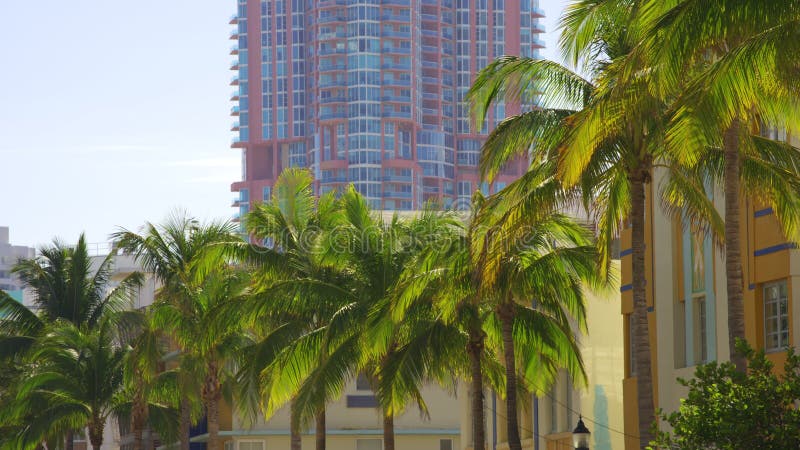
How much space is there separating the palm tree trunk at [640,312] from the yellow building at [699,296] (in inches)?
169

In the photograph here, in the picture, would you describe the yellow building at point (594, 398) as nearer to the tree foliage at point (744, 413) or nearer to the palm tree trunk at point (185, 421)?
the palm tree trunk at point (185, 421)

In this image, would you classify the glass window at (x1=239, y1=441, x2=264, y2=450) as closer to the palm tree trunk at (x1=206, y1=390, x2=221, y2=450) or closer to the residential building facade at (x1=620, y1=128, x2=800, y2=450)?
the palm tree trunk at (x1=206, y1=390, x2=221, y2=450)

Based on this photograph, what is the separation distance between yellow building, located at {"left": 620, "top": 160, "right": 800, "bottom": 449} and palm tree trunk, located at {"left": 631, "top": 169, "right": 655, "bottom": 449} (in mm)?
4294

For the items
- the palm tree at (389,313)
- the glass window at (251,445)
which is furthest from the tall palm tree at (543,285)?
the glass window at (251,445)

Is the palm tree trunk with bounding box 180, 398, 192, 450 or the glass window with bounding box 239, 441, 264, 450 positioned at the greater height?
the palm tree trunk with bounding box 180, 398, 192, 450

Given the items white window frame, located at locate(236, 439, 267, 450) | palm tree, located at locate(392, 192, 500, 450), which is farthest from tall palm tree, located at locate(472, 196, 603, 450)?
white window frame, located at locate(236, 439, 267, 450)

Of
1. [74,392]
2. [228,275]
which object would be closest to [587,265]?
[228,275]

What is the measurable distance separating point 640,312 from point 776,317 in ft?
17.6

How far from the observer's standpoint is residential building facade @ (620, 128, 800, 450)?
2770 cm

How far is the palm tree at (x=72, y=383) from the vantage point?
4825 centimetres

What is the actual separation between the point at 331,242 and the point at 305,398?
13.1 ft

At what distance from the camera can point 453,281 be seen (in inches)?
1105

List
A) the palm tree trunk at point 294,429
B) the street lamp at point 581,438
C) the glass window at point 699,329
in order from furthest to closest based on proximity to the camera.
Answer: the palm tree trunk at point 294,429, the glass window at point 699,329, the street lamp at point 581,438

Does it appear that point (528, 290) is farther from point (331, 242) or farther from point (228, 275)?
point (228, 275)
